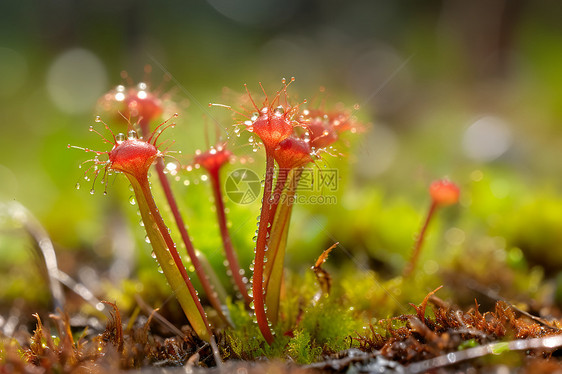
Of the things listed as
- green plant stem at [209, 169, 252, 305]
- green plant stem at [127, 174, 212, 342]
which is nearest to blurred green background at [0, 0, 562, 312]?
green plant stem at [209, 169, 252, 305]

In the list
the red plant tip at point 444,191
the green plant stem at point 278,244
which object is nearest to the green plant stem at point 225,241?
the green plant stem at point 278,244

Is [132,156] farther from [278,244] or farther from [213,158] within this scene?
[278,244]

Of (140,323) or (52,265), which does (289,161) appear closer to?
(140,323)

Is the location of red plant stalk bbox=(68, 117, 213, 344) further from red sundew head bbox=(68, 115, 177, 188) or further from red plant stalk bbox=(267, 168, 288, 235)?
red plant stalk bbox=(267, 168, 288, 235)

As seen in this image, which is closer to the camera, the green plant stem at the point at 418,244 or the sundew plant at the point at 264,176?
the sundew plant at the point at 264,176

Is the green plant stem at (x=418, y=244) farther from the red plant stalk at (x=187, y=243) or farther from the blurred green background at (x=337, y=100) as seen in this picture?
the red plant stalk at (x=187, y=243)

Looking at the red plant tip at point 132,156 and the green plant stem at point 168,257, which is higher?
the red plant tip at point 132,156
